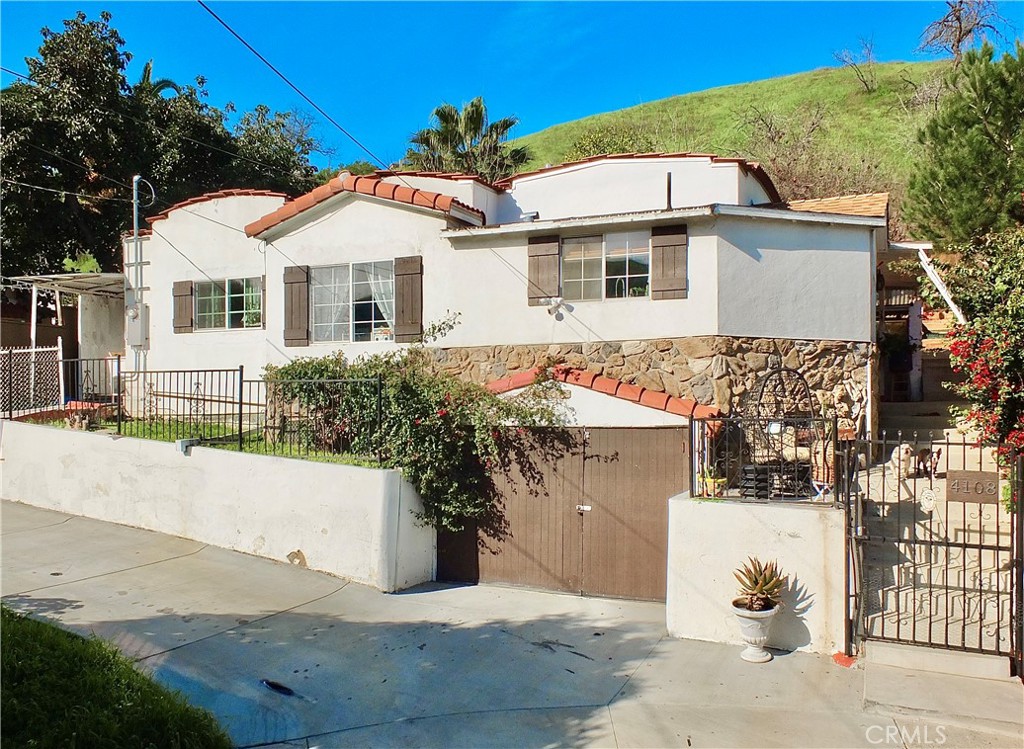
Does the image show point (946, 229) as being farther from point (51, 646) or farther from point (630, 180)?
point (51, 646)

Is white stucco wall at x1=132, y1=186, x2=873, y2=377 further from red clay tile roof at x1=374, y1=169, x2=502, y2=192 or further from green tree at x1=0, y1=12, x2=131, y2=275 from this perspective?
green tree at x1=0, y1=12, x2=131, y2=275

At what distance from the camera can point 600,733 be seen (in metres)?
4.96

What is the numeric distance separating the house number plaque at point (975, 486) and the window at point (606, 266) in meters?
5.76

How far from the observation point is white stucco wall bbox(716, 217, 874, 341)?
10.2 m

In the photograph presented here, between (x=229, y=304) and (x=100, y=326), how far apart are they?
18.9 ft

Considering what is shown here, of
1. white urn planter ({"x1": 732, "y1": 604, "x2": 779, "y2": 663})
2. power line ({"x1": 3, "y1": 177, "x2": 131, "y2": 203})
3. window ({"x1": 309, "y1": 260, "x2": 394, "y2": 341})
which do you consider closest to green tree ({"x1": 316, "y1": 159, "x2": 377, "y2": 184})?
power line ({"x1": 3, "y1": 177, "x2": 131, "y2": 203})

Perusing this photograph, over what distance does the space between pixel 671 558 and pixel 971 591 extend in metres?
2.66

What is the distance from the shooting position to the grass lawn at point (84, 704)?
3.92 m

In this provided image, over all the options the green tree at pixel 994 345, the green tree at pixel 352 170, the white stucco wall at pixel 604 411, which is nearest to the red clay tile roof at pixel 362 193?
the white stucco wall at pixel 604 411

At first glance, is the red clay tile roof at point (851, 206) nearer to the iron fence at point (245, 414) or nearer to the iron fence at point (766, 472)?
the iron fence at point (766, 472)

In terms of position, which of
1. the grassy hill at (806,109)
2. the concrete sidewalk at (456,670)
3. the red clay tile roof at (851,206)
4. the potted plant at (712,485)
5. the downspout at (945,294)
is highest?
the grassy hill at (806,109)

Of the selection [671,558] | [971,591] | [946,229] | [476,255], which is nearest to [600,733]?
[671,558]

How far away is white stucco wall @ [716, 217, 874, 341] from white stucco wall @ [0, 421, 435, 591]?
5.68 meters

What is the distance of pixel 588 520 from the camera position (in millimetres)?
8203
